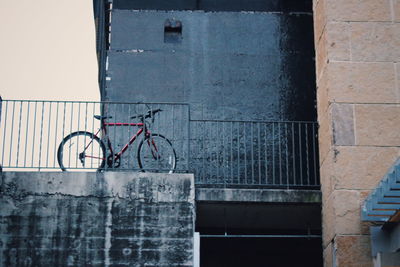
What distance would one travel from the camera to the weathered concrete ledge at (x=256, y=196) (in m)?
12.8

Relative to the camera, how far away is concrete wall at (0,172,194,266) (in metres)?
11.9

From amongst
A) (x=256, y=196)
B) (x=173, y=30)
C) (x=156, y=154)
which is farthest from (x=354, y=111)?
(x=173, y=30)

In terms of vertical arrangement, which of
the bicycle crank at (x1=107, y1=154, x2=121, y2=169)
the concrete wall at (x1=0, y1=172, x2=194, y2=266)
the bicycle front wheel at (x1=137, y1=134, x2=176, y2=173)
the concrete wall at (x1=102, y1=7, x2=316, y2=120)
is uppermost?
the concrete wall at (x1=102, y1=7, x2=316, y2=120)

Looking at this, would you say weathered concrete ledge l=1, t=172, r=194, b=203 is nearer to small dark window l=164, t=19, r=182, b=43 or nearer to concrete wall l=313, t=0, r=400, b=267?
concrete wall l=313, t=0, r=400, b=267

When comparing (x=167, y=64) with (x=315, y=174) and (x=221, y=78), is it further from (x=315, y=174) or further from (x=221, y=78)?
(x=315, y=174)

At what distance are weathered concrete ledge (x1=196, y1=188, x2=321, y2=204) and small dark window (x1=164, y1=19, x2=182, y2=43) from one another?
139 inches

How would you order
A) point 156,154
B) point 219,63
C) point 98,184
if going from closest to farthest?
point 98,184 < point 156,154 < point 219,63

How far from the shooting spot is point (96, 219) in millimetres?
12000

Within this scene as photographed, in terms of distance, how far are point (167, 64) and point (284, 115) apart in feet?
7.23

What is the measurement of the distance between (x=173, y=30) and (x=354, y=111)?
168 inches

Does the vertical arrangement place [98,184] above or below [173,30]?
below

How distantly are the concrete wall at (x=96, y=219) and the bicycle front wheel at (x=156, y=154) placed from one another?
2.32ft

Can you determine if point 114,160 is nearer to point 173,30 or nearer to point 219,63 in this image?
point 219,63

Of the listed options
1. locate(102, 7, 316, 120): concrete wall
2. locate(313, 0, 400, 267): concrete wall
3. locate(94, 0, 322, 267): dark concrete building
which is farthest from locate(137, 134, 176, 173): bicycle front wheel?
locate(313, 0, 400, 267): concrete wall
